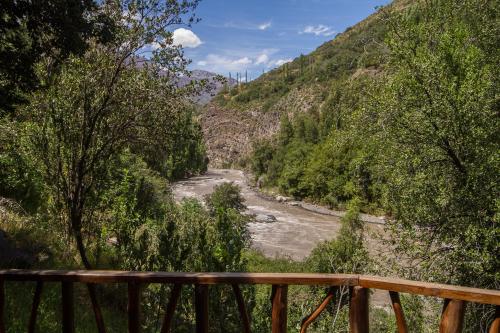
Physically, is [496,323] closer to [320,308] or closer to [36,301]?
[320,308]

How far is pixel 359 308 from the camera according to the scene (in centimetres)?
277

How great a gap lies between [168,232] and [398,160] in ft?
24.0

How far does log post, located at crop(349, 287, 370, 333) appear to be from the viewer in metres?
2.77

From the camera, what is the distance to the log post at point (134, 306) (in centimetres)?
315

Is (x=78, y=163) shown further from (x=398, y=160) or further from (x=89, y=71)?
(x=398, y=160)

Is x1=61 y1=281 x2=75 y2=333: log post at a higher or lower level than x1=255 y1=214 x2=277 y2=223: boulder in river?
higher

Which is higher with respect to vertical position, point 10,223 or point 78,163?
point 78,163

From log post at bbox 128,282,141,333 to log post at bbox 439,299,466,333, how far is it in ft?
6.89

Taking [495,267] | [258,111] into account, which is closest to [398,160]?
[495,267]

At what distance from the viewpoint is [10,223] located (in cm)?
938

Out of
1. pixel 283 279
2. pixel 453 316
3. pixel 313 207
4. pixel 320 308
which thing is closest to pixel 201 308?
pixel 283 279

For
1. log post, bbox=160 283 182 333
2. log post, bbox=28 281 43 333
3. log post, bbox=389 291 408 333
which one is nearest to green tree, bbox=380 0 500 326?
log post, bbox=389 291 408 333

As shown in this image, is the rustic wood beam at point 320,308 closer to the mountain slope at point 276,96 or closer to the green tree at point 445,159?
the green tree at point 445,159

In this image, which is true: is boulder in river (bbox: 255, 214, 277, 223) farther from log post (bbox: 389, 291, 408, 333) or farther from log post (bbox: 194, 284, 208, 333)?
log post (bbox: 389, 291, 408, 333)
